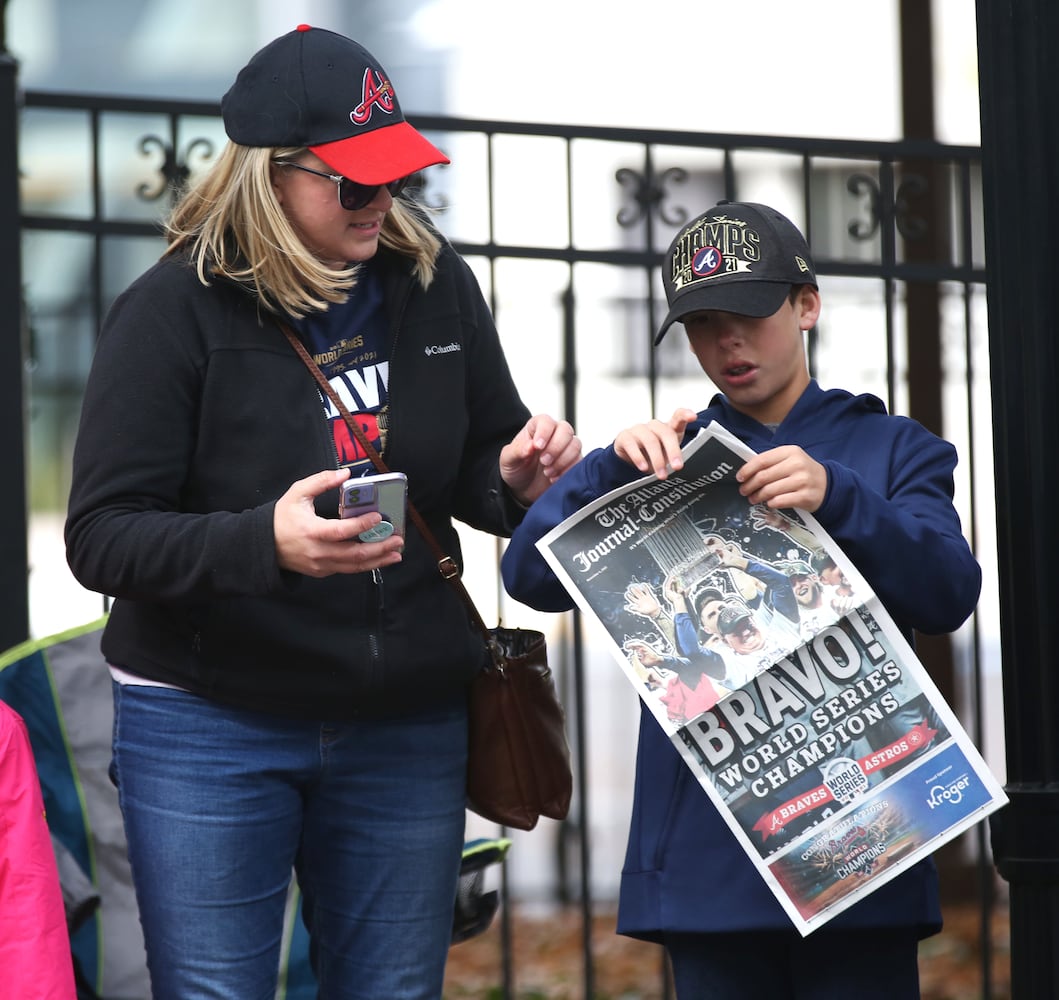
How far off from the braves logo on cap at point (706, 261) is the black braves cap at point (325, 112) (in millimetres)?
375

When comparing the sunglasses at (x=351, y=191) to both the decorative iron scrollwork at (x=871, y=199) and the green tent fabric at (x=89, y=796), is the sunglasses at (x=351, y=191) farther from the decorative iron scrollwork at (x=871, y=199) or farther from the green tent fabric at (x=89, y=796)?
the decorative iron scrollwork at (x=871, y=199)

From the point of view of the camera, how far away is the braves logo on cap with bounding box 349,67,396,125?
2.17 m

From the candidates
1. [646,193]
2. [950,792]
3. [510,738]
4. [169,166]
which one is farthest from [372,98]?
[646,193]

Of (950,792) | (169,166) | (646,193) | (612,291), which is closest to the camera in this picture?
(950,792)

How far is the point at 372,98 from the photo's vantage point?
2.20m

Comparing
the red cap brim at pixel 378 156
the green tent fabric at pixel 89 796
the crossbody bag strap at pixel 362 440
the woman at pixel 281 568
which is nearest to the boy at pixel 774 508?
the crossbody bag strap at pixel 362 440

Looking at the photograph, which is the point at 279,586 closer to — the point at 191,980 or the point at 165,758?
the point at 165,758

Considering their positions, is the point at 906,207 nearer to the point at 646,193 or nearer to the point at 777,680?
the point at 646,193

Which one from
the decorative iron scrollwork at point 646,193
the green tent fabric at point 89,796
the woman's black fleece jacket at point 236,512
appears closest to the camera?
the woman's black fleece jacket at point 236,512

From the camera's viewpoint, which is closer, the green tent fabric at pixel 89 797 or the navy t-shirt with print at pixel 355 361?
the navy t-shirt with print at pixel 355 361

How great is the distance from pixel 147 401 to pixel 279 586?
1.03ft

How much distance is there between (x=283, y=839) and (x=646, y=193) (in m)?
2.02

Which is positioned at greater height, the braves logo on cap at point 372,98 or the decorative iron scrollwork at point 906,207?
the decorative iron scrollwork at point 906,207

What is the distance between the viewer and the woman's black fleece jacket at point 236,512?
2037mm
